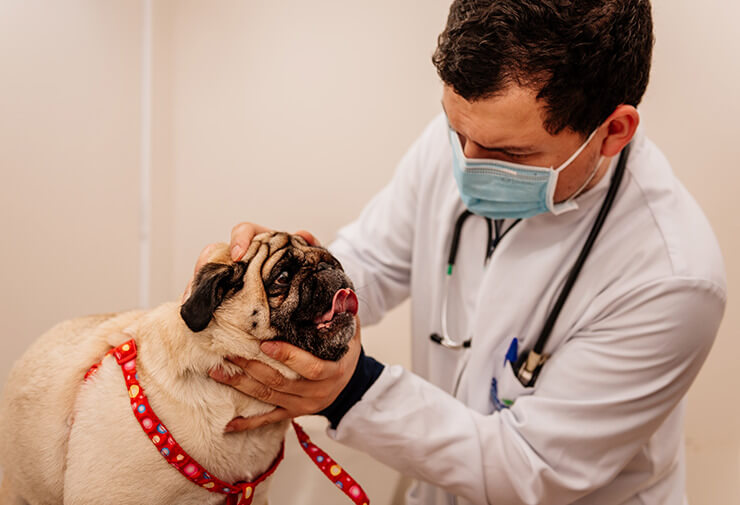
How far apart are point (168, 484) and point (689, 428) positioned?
1546mm

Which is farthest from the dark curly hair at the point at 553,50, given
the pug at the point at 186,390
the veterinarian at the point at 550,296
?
the pug at the point at 186,390

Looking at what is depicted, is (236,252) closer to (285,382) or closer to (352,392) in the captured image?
(285,382)

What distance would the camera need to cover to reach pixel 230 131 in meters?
1.80

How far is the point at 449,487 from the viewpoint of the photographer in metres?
1.40

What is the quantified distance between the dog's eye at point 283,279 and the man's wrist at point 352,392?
302 mm

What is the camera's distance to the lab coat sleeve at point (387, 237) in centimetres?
181

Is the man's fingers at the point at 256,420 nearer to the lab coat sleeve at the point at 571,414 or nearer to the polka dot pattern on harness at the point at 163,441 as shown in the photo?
the polka dot pattern on harness at the point at 163,441

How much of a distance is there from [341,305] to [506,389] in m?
0.62

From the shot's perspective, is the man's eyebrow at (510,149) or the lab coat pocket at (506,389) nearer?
the man's eyebrow at (510,149)

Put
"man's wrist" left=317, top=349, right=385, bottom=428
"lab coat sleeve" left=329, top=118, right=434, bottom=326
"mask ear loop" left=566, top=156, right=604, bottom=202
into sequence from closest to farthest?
"man's wrist" left=317, top=349, right=385, bottom=428, "mask ear loop" left=566, top=156, right=604, bottom=202, "lab coat sleeve" left=329, top=118, right=434, bottom=326

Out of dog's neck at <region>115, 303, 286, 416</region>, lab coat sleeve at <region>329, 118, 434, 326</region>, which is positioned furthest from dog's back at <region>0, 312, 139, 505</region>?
lab coat sleeve at <region>329, 118, 434, 326</region>

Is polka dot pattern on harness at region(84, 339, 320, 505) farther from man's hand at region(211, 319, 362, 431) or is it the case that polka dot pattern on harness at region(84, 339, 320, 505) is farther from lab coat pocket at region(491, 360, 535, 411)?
lab coat pocket at region(491, 360, 535, 411)

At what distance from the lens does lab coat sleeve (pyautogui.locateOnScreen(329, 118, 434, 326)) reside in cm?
181

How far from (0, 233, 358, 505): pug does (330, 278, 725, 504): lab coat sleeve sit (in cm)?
30
